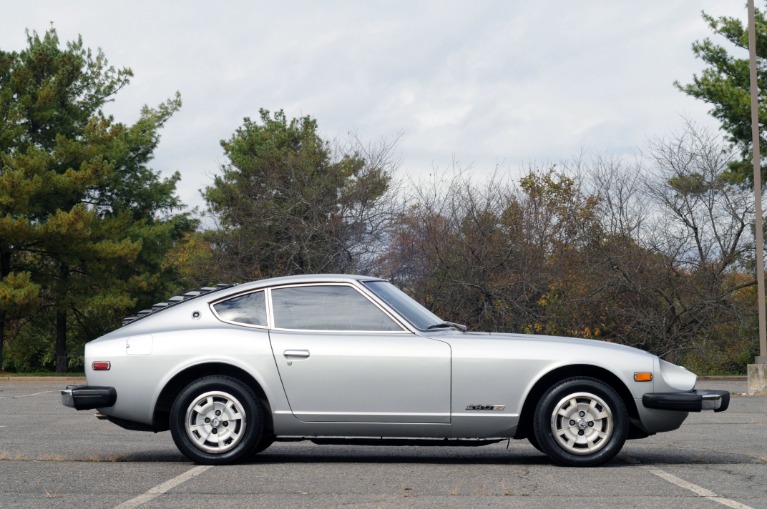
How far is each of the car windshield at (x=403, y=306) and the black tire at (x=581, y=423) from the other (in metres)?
1.11

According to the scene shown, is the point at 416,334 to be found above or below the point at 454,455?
above

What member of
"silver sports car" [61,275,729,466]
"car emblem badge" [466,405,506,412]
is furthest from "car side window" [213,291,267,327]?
"car emblem badge" [466,405,506,412]

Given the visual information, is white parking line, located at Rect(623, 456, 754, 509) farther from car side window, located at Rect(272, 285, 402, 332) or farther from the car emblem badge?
car side window, located at Rect(272, 285, 402, 332)

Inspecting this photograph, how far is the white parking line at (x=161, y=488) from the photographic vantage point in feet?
20.5

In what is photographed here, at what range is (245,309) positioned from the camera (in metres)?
8.47

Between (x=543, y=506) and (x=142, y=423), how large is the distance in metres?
3.48

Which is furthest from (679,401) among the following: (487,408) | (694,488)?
(487,408)

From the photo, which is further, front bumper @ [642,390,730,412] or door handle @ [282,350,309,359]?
door handle @ [282,350,309,359]

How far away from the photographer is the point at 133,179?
4312 cm

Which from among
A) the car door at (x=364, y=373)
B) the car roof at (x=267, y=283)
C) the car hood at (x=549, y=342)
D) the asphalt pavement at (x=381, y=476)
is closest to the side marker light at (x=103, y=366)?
the car roof at (x=267, y=283)

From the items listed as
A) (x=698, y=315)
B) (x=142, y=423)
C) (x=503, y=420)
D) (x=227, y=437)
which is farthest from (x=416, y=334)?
(x=698, y=315)

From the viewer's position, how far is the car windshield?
8.40 metres

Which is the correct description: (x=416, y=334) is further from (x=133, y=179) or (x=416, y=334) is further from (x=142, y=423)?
(x=133, y=179)

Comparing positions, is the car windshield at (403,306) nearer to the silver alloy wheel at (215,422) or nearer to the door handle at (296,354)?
the door handle at (296,354)
